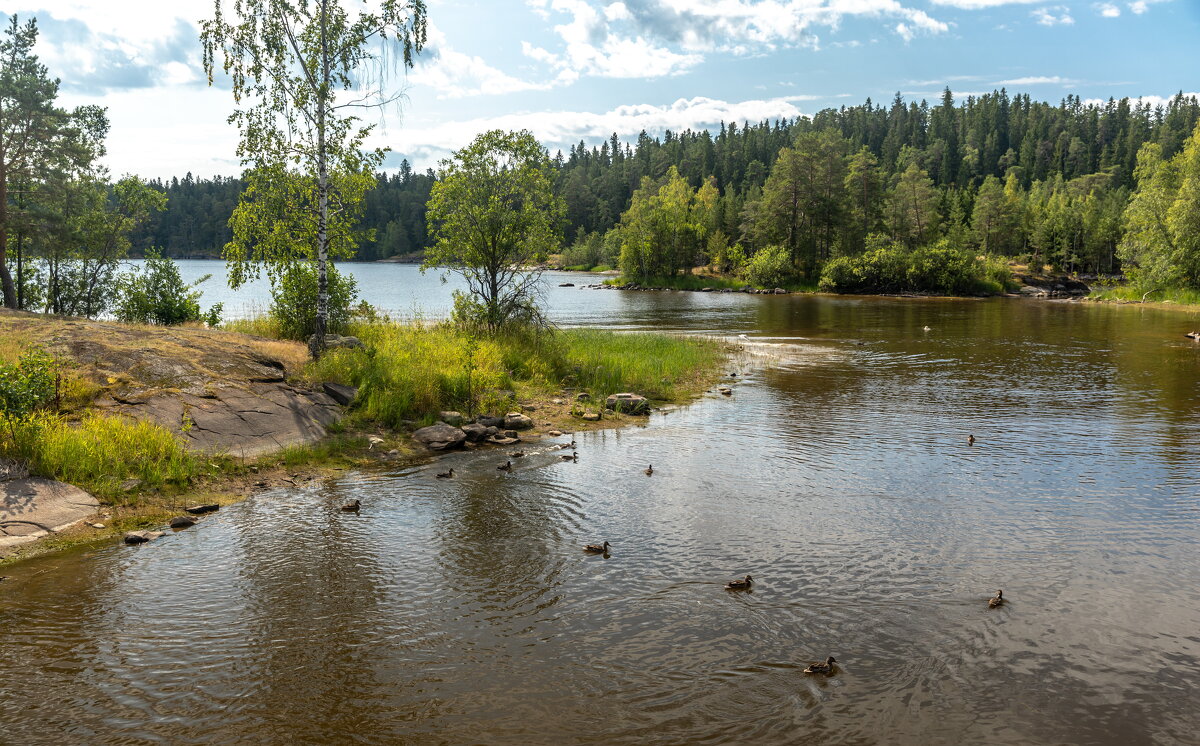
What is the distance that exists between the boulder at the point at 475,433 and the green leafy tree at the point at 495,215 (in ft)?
31.6

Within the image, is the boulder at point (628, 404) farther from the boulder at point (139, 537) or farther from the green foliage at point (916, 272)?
the green foliage at point (916, 272)

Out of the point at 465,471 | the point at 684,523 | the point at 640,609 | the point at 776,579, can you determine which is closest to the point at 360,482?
the point at 465,471

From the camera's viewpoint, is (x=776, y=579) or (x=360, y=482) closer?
(x=776, y=579)

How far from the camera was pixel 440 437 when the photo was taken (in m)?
19.5

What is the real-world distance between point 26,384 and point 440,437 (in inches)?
358

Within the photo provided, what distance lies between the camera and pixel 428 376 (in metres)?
21.3

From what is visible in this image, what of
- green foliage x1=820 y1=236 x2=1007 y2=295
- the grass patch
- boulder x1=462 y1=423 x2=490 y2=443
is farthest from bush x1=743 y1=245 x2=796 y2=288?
boulder x1=462 y1=423 x2=490 y2=443

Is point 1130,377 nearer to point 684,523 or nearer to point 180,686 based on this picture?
point 684,523

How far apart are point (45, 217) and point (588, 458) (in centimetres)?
2819

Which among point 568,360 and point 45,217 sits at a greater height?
point 45,217

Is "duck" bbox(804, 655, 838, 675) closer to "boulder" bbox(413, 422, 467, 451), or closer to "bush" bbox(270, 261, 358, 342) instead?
"boulder" bbox(413, 422, 467, 451)

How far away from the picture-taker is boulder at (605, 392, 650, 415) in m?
24.8

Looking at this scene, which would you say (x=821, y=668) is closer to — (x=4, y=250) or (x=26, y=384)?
(x=26, y=384)

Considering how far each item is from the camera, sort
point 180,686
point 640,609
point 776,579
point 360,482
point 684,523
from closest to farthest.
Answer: point 180,686, point 640,609, point 776,579, point 684,523, point 360,482
